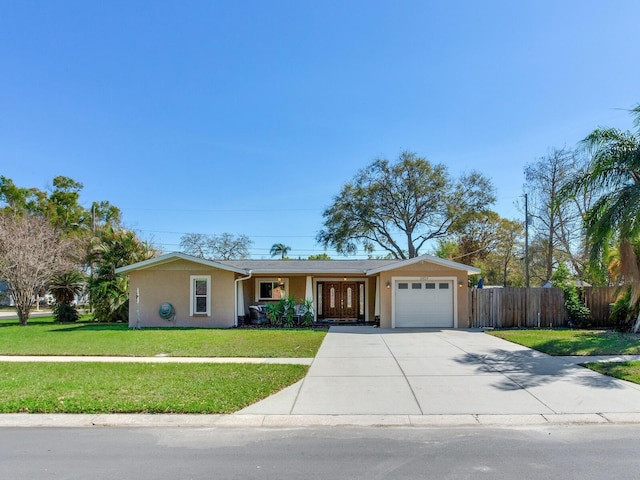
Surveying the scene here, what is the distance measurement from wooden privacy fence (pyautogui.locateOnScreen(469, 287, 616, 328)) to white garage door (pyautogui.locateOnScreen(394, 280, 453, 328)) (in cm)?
105

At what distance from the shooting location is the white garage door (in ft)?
57.7

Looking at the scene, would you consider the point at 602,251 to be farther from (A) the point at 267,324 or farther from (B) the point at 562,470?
(A) the point at 267,324

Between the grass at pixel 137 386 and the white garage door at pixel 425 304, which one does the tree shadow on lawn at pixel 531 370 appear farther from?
the white garage door at pixel 425 304

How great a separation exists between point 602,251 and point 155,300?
51.9 feet

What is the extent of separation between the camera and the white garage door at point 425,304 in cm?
1758

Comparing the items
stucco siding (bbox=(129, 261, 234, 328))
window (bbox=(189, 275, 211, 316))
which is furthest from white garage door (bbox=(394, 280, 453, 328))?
window (bbox=(189, 275, 211, 316))

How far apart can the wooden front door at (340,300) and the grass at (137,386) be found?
1243 cm

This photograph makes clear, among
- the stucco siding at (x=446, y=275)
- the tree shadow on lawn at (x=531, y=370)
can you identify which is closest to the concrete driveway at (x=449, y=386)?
the tree shadow on lawn at (x=531, y=370)

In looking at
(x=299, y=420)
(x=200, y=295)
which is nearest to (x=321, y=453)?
(x=299, y=420)

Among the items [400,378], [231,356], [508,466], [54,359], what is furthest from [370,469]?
[54,359]

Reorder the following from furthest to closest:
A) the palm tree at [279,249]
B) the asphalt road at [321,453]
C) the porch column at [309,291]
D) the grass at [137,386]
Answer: the palm tree at [279,249] → the porch column at [309,291] → the grass at [137,386] → the asphalt road at [321,453]

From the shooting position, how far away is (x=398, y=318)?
17625 mm

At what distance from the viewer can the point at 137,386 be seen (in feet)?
23.8

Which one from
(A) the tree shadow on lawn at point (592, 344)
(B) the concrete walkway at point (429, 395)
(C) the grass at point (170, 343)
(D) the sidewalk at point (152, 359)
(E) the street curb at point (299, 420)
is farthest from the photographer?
(C) the grass at point (170, 343)
